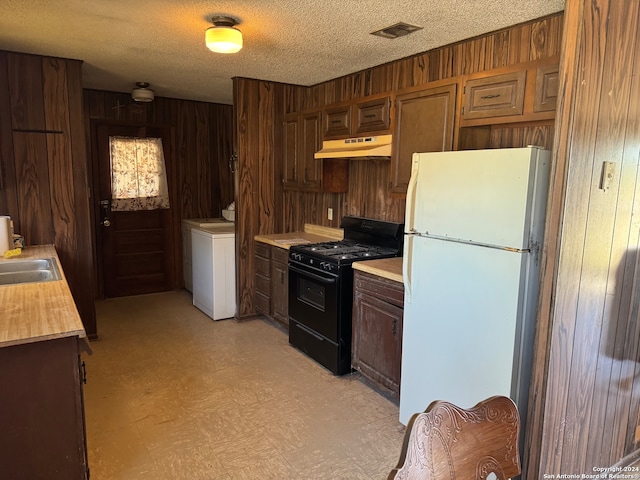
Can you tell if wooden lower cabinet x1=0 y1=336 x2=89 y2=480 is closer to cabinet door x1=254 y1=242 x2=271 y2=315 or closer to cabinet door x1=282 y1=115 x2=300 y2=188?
cabinet door x1=254 y1=242 x2=271 y2=315

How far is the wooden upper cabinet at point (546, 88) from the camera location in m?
2.18

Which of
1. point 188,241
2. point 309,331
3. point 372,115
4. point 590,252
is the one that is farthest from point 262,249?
point 590,252

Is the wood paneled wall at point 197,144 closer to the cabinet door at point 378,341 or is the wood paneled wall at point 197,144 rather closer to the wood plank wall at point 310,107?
the wood plank wall at point 310,107

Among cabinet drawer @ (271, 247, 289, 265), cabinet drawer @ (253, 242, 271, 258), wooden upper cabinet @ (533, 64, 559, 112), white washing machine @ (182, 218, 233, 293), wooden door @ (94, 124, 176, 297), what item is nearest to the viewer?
wooden upper cabinet @ (533, 64, 559, 112)

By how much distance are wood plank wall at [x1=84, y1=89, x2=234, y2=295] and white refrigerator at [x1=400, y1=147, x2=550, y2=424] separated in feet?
12.5

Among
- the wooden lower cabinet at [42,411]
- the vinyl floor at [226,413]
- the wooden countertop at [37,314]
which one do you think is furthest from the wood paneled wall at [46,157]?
the wooden lower cabinet at [42,411]

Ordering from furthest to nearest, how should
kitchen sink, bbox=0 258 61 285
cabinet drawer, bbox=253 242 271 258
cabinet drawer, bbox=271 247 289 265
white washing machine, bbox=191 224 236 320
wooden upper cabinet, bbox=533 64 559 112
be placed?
white washing machine, bbox=191 224 236 320
cabinet drawer, bbox=253 242 271 258
cabinet drawer, bbox=271 247 289 265
kitchen sink, bbox=0 258 61 285
wooden upper cabinet, bbox=533 64 559 112

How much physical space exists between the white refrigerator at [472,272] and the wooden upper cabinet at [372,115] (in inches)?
37.3

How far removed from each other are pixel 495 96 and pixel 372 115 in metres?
1.00

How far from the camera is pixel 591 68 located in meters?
1.66

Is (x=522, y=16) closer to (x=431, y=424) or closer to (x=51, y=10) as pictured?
(x=431, y=424)

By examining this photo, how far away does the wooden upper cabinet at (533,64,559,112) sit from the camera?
2180 mm

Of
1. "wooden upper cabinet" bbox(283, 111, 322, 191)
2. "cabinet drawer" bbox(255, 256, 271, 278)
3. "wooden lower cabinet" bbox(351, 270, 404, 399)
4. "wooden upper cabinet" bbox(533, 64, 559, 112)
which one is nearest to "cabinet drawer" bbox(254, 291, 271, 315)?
"cabinet drawer" bbox(255, 256, 271, 278)

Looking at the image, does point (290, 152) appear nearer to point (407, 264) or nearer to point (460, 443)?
point (407, 264)
